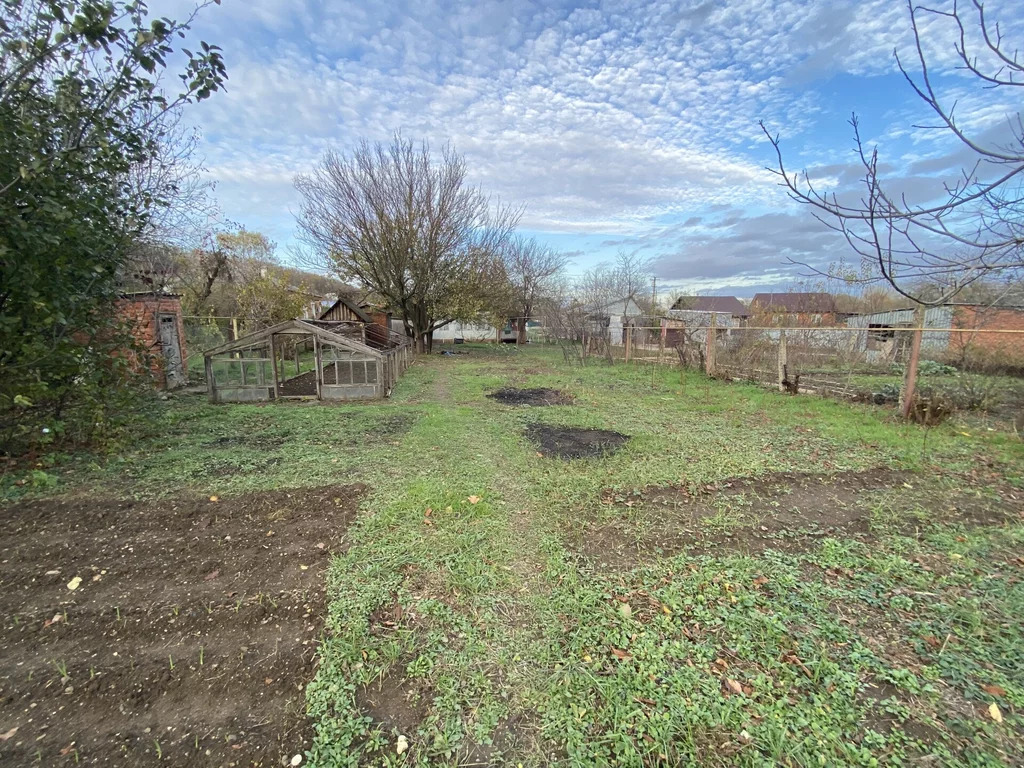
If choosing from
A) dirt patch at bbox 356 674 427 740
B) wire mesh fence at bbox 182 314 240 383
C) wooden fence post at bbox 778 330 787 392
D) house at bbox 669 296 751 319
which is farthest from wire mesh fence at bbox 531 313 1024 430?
house at bbox 669 296 751 319

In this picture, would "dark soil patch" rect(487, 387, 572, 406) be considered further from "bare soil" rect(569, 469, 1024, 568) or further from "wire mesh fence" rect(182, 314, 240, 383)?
"wire mesh fence" rect(182, 314, 240, 383)

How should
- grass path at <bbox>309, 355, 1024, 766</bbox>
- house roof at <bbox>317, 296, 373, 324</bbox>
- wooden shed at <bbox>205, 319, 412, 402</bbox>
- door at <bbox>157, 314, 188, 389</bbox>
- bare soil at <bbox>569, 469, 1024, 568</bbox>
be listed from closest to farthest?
grass path at <bbox>309, 355, 1024, 766</bbox> < bare soil at <bbox>569, 469, 1024, 568</bbox> < wooden shed at <bbox>205, 319, 412, 402</bbox> < door at <bbox>157, 314, 188, 389</bbox> < house roof at <bbox>317, 296, 373, 324</bbox>

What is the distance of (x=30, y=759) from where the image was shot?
6.04 feet

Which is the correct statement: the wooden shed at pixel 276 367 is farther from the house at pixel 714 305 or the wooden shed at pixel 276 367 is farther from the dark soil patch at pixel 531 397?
the house at pixel 714 305

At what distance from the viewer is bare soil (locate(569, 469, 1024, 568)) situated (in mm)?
3689

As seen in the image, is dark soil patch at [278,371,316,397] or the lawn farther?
dark soil patch at [278,371,316,397]

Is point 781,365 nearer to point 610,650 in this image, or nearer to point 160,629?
point 610,650

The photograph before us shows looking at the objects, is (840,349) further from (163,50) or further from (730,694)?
(163,50)

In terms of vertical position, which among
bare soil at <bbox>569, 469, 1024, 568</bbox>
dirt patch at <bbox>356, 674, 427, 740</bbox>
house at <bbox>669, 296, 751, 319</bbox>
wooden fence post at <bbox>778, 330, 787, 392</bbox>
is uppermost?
house at <bbox>669, 296, 751, 319</bbox>

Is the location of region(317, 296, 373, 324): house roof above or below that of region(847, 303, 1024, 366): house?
above

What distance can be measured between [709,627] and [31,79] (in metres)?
6.76

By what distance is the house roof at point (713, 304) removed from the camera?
40969 millimetres

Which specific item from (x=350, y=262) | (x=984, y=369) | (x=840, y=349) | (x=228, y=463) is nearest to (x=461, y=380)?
(x=228, y=463)

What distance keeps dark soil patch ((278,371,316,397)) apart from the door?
9.22 ft
